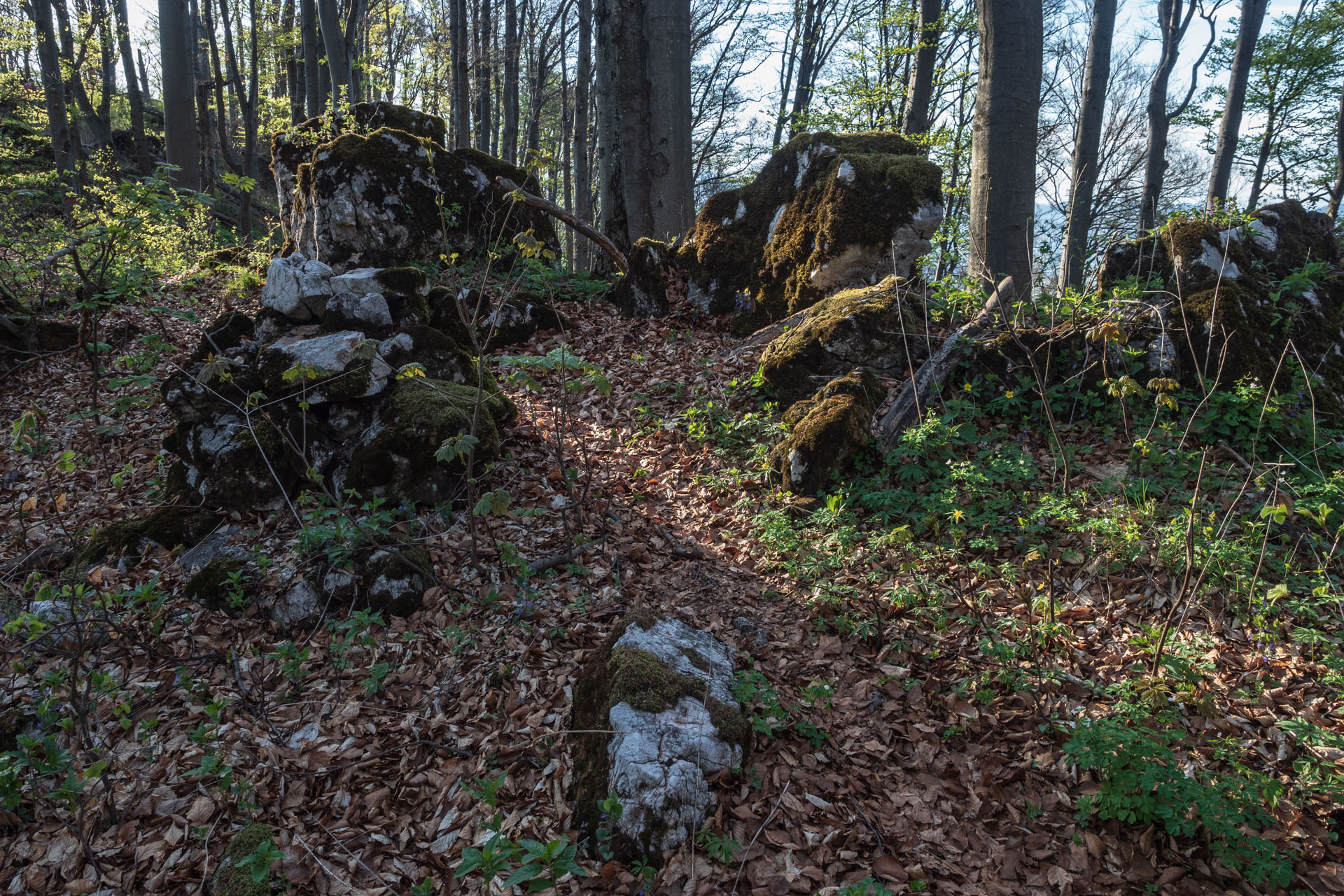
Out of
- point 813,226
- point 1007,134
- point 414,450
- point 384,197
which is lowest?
point 414,450

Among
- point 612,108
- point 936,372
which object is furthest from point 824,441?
point 612,108

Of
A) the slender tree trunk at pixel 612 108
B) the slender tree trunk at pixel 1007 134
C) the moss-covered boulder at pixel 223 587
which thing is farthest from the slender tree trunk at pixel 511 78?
the moss-covered boulder at pixel 223 587

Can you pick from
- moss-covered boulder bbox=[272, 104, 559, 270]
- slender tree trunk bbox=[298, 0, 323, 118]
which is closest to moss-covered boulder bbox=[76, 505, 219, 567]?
moss-covered boulder bbox=[272, 104, 559, 270]

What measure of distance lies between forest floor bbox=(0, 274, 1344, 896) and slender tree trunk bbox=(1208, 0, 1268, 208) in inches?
509

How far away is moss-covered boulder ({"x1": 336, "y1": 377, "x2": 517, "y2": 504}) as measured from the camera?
4.67m

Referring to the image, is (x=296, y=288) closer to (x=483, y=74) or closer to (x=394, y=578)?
(x=394, y=578)

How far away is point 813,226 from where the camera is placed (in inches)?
280

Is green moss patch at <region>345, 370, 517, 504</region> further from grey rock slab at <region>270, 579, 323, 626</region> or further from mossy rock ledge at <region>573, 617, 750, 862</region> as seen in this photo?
mossy rock ledge at <region>573, 617, 750, 862</region>

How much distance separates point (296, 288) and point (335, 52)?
317 inches

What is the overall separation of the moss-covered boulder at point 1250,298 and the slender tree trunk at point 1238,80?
9.85 m

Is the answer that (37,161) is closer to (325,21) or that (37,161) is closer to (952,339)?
(325,21)

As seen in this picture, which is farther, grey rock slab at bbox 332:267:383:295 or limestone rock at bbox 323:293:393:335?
grey rock slab at bbox 332:267:383:295

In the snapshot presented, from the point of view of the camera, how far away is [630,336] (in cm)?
788

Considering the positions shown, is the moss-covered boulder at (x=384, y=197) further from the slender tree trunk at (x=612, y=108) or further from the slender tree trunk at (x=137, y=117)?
the slender tree trunk at (x=137, y=117)
